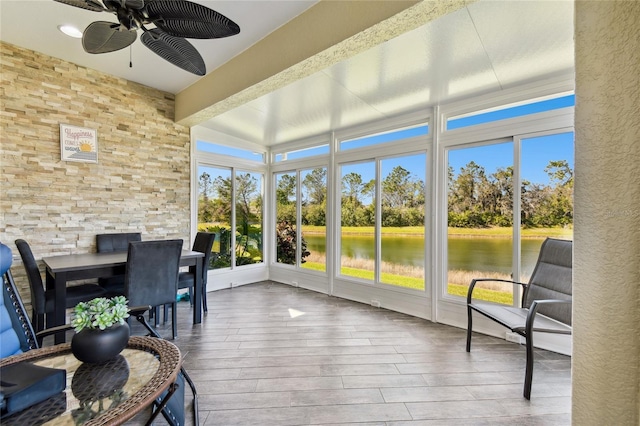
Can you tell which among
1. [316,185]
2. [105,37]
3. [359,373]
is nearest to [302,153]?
[316,185]

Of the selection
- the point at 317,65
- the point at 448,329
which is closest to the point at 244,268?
the point at 448,329

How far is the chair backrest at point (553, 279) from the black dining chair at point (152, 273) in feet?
11.7

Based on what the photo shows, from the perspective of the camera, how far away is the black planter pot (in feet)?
4.24

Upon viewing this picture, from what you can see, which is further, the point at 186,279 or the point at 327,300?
the point at 327,300

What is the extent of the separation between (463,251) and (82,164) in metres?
4.83

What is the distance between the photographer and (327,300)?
4.35 m

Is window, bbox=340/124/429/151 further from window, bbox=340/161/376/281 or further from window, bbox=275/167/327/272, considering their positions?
window, bbox=275/167/327/272

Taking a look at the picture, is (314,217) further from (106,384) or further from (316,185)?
(106,384)

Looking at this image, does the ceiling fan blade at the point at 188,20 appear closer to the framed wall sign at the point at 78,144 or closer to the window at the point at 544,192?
the framed wall sign at the point at 78,144

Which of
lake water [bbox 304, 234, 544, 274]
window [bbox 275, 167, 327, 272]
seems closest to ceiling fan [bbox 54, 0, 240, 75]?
window [bbox 275, 167, 327, 272]

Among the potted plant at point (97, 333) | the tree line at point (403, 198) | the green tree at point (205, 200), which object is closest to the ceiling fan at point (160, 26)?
the potted plant at point (97, 333)

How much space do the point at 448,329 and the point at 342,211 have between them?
228cm

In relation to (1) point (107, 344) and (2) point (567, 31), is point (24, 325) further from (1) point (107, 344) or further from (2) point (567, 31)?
(2) point (567, 31)

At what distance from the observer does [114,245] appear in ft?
11.7
